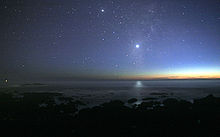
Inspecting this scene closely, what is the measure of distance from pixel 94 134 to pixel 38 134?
18.5ft

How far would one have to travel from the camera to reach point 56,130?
52.9ft

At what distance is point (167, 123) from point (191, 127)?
2.48 m

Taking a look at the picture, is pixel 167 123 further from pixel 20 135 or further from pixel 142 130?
pixel 20 135

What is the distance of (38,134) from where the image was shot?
49.5 ft

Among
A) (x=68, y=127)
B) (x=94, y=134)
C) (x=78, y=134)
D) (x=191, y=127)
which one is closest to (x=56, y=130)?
(x=68, y=127)

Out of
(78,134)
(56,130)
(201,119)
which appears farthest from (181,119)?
(56,130)

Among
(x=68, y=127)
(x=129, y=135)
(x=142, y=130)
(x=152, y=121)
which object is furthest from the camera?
(x=152, y=121)

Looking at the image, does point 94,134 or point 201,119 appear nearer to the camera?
point 94,134

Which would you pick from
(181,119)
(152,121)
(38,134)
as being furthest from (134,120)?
(38,134)

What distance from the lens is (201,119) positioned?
744 inches

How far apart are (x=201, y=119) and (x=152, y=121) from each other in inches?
247

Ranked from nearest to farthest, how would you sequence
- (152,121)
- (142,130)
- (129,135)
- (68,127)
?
(129,135) < (142,130) < (68,127) < (152,121)

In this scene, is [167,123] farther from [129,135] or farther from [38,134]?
[38,134]

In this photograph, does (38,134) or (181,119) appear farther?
(181,119)
